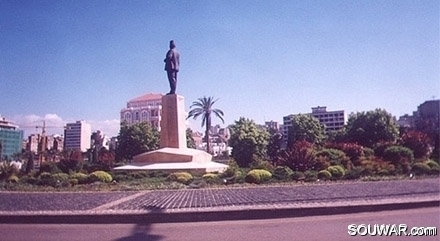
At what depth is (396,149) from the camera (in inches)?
545

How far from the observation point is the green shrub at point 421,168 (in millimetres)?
11805

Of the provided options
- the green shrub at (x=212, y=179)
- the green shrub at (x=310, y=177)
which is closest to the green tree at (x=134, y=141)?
the green shrub at (x=212, y=179)

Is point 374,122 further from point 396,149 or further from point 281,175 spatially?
point 281,175

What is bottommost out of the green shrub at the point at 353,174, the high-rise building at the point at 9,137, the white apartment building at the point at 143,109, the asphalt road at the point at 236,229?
the asphalt road at the point at 236,229

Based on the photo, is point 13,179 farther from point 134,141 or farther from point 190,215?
point 134,141

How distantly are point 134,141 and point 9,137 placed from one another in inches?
994

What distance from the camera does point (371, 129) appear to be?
893 inches

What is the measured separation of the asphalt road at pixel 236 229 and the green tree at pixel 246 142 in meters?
21.3

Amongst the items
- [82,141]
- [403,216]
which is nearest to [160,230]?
[403,216]

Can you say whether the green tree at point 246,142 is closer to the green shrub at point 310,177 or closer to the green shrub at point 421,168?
the green shrub at point 310,177

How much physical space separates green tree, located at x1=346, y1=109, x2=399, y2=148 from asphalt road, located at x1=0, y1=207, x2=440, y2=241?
14209mm

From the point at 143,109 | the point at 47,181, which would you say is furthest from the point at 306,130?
the point at 143,109

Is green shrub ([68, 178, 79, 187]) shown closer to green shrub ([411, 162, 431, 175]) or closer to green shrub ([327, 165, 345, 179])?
green shrub ([327, 165, 345, 179])

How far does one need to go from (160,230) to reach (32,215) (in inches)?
105
